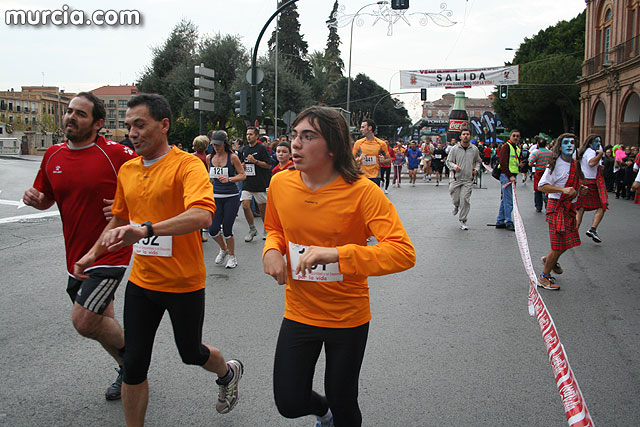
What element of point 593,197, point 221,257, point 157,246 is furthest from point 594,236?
point 157,246

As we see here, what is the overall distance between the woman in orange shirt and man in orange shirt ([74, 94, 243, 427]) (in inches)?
22.4

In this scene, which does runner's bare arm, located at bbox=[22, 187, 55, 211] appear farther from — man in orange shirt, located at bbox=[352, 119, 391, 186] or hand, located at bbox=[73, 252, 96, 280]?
man in orange shirt, located at bbox=[352, 119, 391, 186]

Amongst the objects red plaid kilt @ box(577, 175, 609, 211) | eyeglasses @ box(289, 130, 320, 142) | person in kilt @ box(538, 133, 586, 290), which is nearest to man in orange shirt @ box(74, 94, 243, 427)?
eyeglasses @ box(289, 130, 320, 142)

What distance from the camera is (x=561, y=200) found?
650cm

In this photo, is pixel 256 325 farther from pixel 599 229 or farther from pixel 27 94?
pixel 27 94

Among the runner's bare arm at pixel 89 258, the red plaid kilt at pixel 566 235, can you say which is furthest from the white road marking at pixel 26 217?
the red plaid kilt at pixel 566 235

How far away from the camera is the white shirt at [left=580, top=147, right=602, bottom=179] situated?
10.00 meters

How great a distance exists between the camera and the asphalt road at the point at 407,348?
3.50 meters

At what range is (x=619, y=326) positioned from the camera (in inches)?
207

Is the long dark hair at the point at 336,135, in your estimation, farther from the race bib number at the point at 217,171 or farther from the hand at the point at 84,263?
the race bib number at the point at 217,171

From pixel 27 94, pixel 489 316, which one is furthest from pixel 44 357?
pixel 27 94

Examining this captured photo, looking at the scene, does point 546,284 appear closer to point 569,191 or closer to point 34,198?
point 569,191

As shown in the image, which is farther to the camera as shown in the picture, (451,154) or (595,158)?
(451,154)

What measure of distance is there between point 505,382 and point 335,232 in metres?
2.11
